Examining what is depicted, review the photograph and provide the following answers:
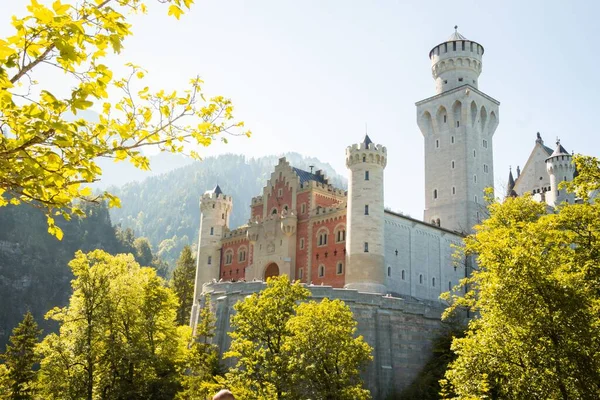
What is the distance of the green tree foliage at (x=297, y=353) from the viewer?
30.0 meters

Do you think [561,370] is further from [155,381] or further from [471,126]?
[471,126]

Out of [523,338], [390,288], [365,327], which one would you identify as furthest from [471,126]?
[523,338]

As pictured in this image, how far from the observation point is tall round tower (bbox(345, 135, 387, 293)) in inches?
1900

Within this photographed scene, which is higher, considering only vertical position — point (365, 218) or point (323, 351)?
point (365, 218)

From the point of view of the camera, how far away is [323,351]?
30750 millimetres

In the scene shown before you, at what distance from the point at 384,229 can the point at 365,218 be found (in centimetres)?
265

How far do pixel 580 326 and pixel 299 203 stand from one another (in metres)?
39.8

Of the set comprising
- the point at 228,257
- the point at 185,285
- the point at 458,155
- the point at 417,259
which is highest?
the point at 458,155

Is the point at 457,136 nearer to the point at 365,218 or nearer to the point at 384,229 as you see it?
the point at 384,229

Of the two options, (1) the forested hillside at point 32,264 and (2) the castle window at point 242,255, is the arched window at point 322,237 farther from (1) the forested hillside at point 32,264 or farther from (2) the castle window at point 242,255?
(1) the forested hillside at point 32,264

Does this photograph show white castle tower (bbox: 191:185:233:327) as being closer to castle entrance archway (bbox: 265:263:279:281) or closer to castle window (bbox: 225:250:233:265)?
castle window (bbox: 225:250:233:265)

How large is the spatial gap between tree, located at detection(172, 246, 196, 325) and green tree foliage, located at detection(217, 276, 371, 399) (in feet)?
118

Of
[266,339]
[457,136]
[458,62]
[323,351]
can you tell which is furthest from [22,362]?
[458,62]

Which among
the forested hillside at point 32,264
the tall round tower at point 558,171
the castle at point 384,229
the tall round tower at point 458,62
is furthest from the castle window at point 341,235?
the forested hillside at point 32,264
